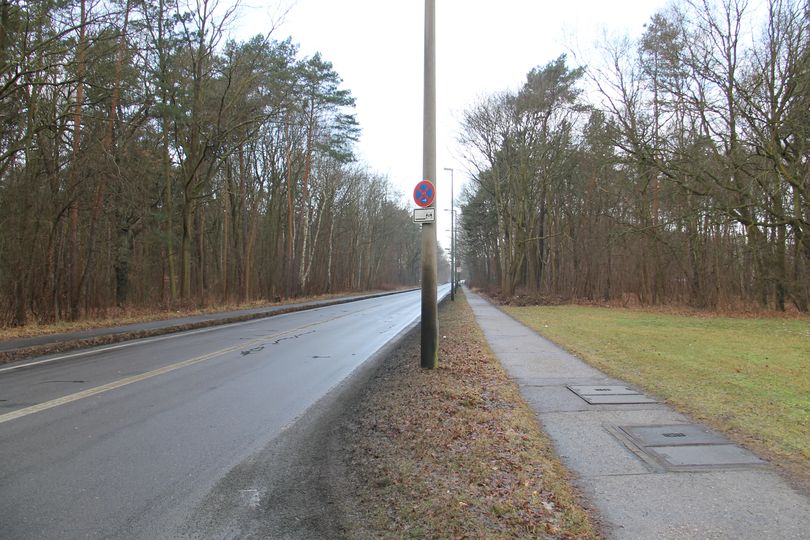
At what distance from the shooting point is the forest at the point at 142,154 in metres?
14.1

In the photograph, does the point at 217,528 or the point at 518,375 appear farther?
the point at 518,375

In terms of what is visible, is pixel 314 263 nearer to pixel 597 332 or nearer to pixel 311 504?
pixel 597 332

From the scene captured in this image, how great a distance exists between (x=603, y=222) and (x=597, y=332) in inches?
813

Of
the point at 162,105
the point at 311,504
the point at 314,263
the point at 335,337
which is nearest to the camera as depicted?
the point at 311,504

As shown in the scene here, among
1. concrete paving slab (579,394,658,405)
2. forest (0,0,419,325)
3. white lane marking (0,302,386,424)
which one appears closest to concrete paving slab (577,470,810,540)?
concrete paving slab (579,394,658,405)

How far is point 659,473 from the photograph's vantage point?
13.4ft

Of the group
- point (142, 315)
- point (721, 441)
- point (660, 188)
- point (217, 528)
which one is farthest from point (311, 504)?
point (660, 188)

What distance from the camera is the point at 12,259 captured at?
15.3 metres

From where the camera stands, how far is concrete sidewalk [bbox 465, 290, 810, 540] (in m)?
3.21

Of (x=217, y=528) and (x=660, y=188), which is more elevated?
(x=660, y=188)

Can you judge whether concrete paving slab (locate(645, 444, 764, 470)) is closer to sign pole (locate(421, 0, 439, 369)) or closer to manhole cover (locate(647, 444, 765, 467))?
manhole cover (locate(647, 444, 765, 467))

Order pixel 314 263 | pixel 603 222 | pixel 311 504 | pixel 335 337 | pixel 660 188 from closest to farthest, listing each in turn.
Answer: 1. pixel 311 504
2. pixel 335 337
3. pixel 660 188
4. pixel 603 222
5. pixel 314 263

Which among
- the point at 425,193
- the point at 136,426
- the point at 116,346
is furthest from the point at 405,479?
the point at 116,346

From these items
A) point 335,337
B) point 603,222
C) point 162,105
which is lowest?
point 335,337
